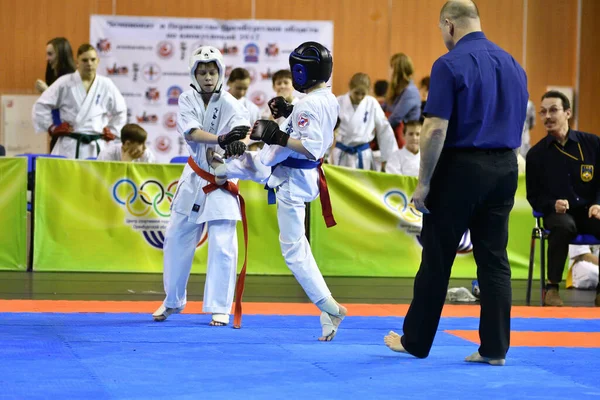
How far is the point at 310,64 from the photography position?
15.7 feet

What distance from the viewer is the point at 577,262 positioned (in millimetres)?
8188

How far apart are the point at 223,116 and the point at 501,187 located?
185 cm

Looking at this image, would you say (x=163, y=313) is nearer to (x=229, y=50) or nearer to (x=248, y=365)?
(x=248, y=365)

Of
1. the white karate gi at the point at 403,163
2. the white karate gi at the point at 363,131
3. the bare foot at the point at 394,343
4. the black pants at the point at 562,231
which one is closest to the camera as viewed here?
the bare foot at the point at 394,343

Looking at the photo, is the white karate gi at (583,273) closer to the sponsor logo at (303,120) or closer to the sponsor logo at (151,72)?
the sponsor logo at (303,120)

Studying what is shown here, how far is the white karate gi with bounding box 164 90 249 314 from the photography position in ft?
17.4

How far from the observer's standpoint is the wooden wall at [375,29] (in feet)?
39.2

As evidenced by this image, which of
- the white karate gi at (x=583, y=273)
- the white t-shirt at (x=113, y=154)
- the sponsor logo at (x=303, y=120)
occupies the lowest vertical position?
the white karate gi at (x=583, y=273)

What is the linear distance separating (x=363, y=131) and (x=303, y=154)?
16.1ft

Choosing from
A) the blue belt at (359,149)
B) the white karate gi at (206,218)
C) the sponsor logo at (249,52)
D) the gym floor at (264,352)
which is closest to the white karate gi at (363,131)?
the blue belt at (359,149)

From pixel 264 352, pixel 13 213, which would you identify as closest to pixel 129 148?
pixel 13 213

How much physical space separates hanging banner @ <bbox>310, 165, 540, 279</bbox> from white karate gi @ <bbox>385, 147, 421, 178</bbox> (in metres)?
0.79

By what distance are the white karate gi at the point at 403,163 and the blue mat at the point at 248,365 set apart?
3.98 metres

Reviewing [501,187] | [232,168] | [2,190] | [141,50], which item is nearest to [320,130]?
[232,168]
